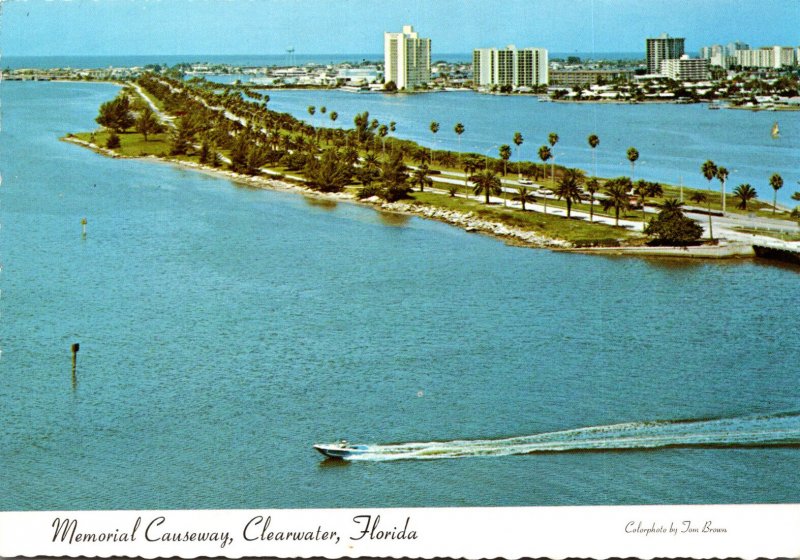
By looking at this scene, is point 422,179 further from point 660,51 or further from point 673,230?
point 660,51

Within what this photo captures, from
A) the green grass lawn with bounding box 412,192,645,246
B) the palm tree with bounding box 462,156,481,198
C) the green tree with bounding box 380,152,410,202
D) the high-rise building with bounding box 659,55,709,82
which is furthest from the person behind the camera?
the high-rise building with bounding box 659,55,709,82

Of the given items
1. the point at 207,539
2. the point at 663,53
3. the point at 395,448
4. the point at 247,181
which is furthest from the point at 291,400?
the point at 663,53

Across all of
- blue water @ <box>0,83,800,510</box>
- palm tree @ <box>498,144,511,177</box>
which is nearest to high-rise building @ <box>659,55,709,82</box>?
palm tree @ <box>498,144,511,177</box>

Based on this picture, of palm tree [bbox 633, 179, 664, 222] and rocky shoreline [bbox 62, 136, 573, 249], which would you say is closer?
rocky shoreline [bbox 62, 136, 573, 249]

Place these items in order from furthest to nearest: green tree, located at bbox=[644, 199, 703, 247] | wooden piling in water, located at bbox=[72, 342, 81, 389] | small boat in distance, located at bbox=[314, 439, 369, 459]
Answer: green tree, located at bbox=[644, 199, 703, 247], wooden piling in water, located at bbox=[72, 342, 81, 389], small boat in distance, located at bbox=[314, 439, 369, 459]

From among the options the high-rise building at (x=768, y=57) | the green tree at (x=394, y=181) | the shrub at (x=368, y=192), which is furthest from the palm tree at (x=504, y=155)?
the high-rise building at (x=768, y=57)

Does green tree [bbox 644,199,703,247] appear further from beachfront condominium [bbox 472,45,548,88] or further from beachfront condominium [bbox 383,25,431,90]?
beachfront condominium [bbox 472,45,548,88]

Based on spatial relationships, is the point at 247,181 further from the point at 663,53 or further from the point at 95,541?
the point at 663,53
